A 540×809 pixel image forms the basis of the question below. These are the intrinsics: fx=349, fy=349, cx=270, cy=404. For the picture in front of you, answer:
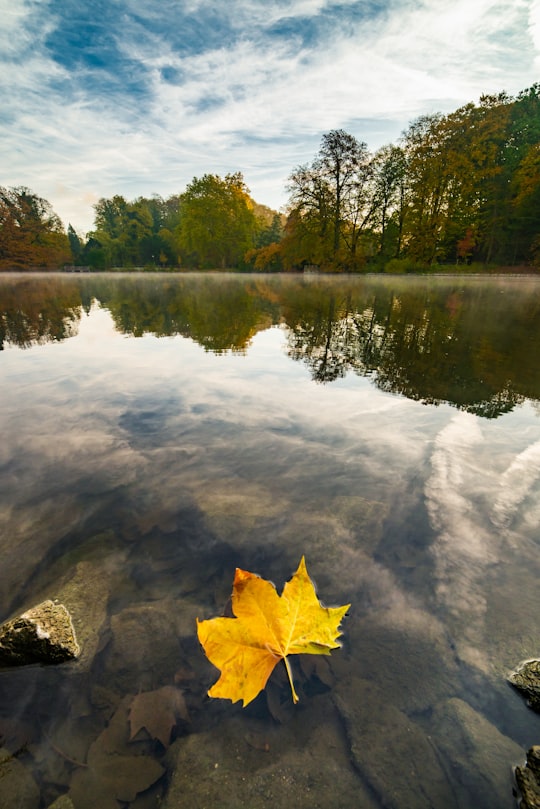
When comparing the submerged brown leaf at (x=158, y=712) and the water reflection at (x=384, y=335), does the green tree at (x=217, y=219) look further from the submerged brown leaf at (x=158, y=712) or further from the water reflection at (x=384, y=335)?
the submerged brown leaf at (x=158, y=712)

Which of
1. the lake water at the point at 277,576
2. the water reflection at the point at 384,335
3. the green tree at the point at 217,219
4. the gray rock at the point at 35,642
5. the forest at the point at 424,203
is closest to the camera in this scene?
the lake water at the point at 277,576

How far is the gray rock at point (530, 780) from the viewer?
1.04 meters

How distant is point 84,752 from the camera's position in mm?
1208

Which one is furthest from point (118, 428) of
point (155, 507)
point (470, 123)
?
point (470, 123)

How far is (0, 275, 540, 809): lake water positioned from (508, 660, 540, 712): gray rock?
0.12 ft

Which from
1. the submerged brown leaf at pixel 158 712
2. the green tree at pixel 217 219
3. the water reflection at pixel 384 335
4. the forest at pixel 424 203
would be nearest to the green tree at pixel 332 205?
the forest at pixel 424 203

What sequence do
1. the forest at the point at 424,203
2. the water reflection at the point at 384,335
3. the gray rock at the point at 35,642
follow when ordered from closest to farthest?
1. the gray rock at the point at 35,642
2. the water reflection at the point at 384,335
3. the forest at the point at 424,203

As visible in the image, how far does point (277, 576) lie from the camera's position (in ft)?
6.04

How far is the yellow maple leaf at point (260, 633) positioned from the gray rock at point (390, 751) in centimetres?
20

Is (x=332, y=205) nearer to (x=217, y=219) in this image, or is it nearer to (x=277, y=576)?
(x=217, y=219)

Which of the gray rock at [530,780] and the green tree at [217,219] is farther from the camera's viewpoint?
the green tree at [217,219]

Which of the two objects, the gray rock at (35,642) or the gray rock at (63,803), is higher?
the gray rock at (35,642)

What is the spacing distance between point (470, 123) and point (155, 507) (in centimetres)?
5433

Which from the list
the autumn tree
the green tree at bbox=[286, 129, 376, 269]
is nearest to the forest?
the green tree at bbox=[286, 129, 376, 269]
